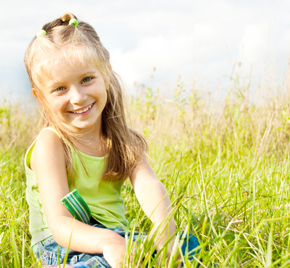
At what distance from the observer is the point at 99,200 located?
1471 millimetres

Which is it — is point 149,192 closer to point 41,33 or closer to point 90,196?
point 90,196

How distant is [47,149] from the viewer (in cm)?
133

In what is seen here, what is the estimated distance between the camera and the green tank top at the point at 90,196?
1428 millimetres

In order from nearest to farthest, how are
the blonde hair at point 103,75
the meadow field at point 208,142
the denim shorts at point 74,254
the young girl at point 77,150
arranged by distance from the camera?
the denim shorts at point 74,254
the young girl at point 77,150
the blonde hair at point 103,75
the meadow field at point 208,142

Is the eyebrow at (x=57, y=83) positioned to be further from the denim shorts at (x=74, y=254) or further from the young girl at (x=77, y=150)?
the denim shorts at (x=74, y=254)

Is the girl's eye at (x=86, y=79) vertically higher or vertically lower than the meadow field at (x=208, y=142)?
higher

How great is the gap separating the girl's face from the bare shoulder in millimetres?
102

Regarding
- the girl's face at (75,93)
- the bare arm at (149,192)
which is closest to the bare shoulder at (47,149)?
the girl's face at (75,93)

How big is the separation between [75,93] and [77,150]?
0.87ft

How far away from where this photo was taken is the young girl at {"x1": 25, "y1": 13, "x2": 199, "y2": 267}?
49.9 inches

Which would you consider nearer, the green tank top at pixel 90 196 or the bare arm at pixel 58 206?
the bare arm at pixel 58 206

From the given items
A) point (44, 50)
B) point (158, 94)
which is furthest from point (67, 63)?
point (158, 94)

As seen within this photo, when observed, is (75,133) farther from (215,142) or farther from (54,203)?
(215,142)

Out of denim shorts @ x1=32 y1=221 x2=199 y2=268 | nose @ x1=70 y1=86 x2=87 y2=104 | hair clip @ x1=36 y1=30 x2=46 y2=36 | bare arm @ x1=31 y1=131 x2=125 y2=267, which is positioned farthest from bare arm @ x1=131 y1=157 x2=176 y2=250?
hair clip @ x1=36 y1=30 x2=46 y2=36
